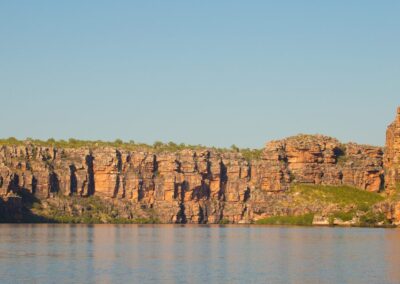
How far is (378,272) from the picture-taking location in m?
101

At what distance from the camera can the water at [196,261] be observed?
93.6 meters

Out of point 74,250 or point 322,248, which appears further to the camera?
point 322,248

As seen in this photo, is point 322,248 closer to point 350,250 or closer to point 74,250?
point 350,250

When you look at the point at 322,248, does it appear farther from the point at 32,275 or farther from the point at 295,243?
the point at 32,275

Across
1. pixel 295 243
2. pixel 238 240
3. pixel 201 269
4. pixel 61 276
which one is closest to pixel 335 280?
pixel 201 269

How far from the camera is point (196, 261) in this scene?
112m

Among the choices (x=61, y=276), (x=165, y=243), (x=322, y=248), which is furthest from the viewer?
(x=165, y=243)

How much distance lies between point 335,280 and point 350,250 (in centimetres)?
4078

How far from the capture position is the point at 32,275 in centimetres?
9319

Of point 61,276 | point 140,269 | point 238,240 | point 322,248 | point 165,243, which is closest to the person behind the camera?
point 61,276

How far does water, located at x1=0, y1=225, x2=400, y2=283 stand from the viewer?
93625 mm

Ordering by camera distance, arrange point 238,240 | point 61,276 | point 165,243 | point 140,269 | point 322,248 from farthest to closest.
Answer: point 238,240, point 165,243, point 322,248, point 140,269, point 61,276

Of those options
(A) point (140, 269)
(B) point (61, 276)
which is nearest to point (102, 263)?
(A) point (140, 269)

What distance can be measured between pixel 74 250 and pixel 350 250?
121 ft
